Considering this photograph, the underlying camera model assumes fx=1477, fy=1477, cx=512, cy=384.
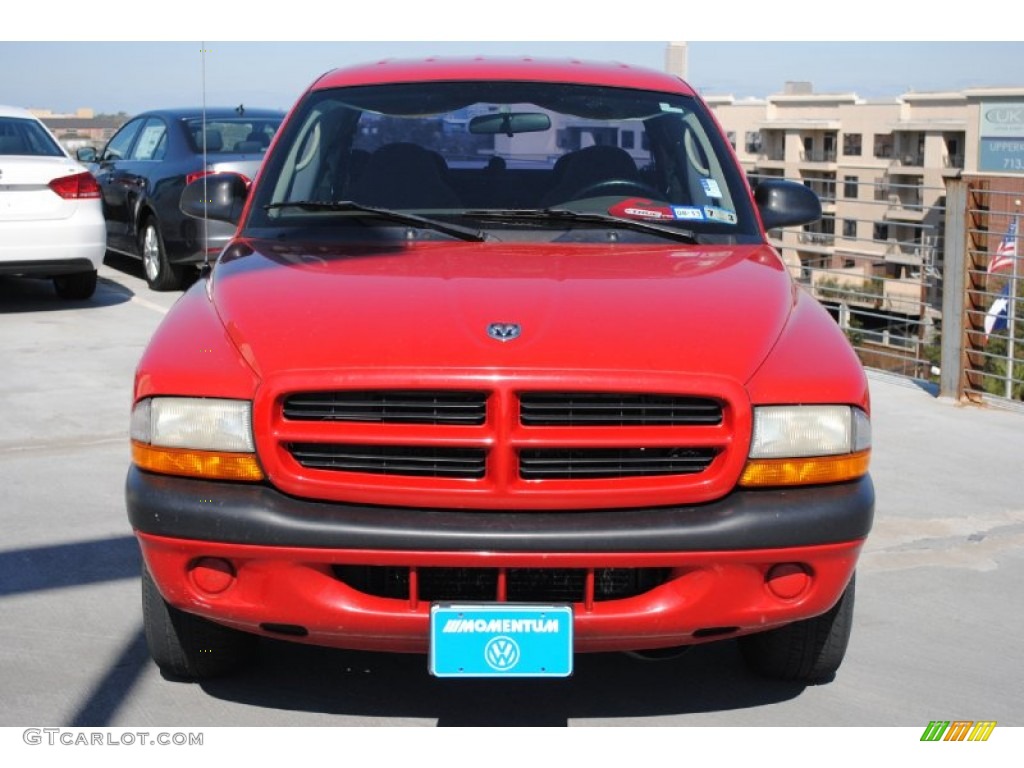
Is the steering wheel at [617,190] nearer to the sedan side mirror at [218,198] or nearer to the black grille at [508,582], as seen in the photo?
the sedan side mirror at [218,198]

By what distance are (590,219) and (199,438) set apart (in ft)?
5.21

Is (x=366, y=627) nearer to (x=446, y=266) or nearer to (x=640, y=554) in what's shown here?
(x=640, y=554)

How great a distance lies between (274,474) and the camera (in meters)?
3.41

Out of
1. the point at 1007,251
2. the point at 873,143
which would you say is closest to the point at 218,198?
the point at 1007,251

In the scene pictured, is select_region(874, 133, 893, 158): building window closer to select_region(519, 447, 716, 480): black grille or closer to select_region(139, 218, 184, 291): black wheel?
select_region(139, 218, 184, 291): black wheel

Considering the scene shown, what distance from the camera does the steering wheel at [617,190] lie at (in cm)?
480

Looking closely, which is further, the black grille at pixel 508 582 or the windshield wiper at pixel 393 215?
the windshield wiper at pixel 393 215

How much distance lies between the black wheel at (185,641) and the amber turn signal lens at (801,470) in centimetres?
145

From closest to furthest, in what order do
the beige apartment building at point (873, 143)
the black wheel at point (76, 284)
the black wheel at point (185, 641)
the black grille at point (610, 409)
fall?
the black grille at point (610, 409)
the black wheel at point (185, 641)
the black wheel at point (76, 284)
the beige apartment building at point (873, 143)

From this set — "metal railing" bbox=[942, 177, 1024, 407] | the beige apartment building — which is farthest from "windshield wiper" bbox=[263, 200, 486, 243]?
the beige apartment building

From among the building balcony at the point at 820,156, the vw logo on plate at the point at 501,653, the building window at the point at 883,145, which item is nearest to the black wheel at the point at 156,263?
the vw logo on plate at the point at 501,653

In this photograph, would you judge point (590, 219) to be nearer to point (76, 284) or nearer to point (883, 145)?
point (76, 284)

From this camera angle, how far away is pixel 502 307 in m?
3.68
